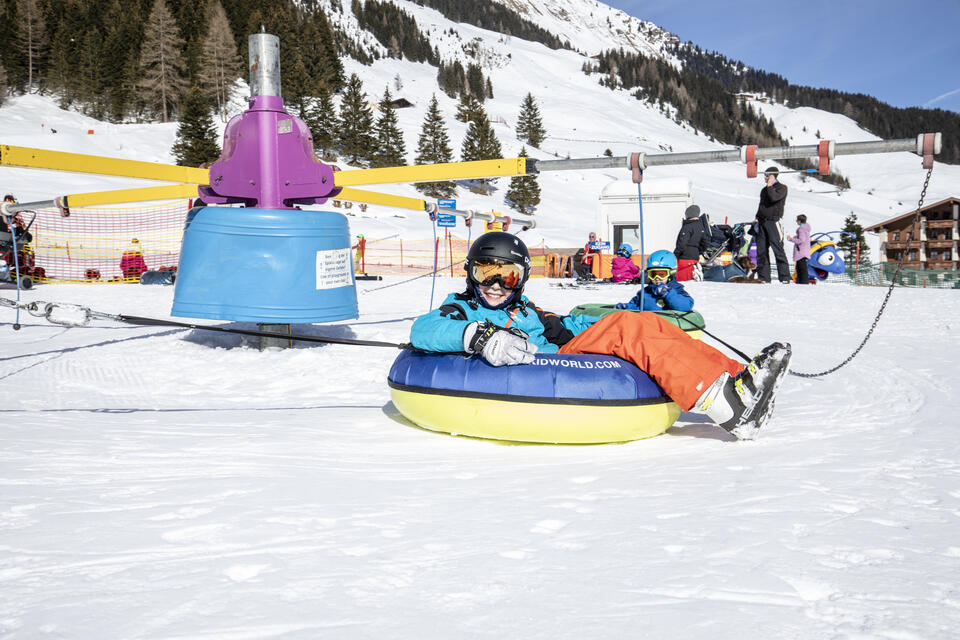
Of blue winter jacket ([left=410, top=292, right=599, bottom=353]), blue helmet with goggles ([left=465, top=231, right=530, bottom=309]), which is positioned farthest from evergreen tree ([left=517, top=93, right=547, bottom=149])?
blue helmet with goggles ([left=465, top=231, right=530, bottom=309])

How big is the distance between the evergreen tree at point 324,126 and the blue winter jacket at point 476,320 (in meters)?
48.8

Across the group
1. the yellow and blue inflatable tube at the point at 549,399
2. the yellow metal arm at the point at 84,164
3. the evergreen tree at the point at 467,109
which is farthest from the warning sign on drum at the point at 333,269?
the evergreen tree at the point at 467,109

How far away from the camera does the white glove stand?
3.12 metres

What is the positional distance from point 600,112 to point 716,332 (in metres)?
107

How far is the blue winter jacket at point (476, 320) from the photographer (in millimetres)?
3328

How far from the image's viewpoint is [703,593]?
1.66 meters

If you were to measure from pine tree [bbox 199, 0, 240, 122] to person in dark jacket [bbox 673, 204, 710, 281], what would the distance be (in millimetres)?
52528

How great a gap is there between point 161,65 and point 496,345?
2374 inches

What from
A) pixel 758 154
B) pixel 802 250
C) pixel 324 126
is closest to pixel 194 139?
pixel 324 126

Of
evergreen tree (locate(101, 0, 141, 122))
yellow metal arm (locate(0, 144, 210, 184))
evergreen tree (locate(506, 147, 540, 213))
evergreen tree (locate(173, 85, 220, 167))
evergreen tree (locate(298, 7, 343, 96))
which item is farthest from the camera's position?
evergreen tree (locate(298, 7, 343, 96))

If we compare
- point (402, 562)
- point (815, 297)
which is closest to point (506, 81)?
point (815, 297)

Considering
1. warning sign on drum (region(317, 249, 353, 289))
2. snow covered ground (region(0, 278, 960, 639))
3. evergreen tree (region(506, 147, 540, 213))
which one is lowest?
snow covered ground (region(0, 278, 960, 639))

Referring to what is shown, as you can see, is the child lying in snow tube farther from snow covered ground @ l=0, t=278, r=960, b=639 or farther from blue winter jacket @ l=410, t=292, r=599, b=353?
snow covered ground @ l=0, t=278, r=960, b=639

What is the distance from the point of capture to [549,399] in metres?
3.14
